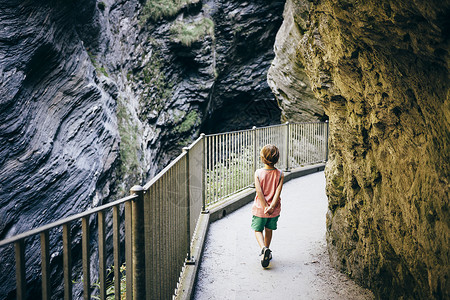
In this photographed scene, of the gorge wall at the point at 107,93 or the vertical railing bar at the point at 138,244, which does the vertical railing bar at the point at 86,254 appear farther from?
the gorge wall at the point at 107,93

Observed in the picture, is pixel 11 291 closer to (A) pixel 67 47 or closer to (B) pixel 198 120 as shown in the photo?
(A) pixel 67 47

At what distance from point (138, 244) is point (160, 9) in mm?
17754

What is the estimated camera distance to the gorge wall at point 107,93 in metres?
7.69

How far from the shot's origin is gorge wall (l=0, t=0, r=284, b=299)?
7691 millimetres

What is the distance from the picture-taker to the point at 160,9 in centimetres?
1798

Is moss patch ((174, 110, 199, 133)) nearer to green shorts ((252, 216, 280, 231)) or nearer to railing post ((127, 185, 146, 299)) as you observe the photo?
green shorts ((252, 216, 280, 231))

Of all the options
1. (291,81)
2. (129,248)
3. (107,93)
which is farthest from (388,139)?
(107,93)

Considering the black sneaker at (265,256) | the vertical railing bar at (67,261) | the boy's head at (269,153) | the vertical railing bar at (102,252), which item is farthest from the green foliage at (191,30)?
the vertical railing bar at (67,261)

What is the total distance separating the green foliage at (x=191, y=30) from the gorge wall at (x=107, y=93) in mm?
58

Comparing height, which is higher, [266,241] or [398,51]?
[398,51]

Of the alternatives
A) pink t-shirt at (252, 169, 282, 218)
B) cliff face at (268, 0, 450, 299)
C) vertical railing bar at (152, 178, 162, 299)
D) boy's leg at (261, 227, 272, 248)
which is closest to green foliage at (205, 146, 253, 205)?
boy's leg at (261, 227, 272, 248)

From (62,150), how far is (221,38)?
13.3m

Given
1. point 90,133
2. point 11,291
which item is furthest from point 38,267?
point 90,133

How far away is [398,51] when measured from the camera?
2633mm
